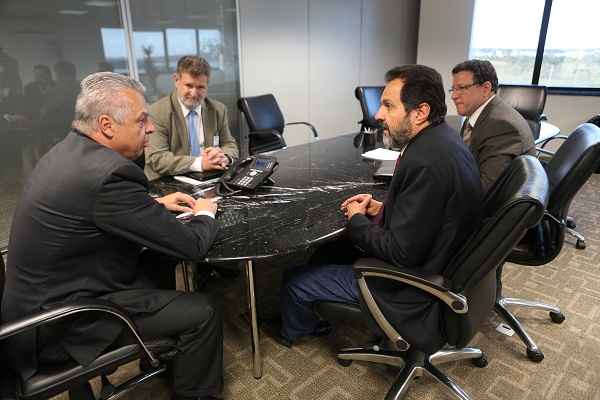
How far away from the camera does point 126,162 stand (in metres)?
1.14

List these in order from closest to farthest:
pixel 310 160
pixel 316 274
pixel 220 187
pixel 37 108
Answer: pixel 316 274
pixel 220 187
pixel 310 160
pixel 37 108

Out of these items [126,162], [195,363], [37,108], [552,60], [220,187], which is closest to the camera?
[126,162]

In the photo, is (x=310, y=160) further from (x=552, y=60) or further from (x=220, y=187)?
(x=552, y=60)

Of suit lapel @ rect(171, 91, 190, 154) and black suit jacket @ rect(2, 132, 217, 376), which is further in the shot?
suit lapel @ rect(171, 91, 190, 154)

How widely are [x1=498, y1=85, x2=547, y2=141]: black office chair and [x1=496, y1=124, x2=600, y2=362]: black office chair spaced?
1860 millimetres

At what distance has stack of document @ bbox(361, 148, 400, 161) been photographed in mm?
2401

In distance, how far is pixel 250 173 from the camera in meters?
1.88

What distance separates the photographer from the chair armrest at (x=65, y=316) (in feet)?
3.17

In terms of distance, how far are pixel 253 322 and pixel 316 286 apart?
0.32 metres

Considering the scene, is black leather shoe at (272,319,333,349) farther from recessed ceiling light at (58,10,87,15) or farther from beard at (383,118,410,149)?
recessed ceiling light at (58,10,87,15)

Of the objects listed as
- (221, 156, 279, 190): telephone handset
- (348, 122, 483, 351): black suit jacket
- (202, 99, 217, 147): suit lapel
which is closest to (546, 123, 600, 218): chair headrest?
(348, 122, 483, 351): black suit jacket

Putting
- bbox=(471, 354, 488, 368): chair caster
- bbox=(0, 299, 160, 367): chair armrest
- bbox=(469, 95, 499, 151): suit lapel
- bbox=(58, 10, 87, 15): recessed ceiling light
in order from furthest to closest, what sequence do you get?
bbox=(58, 10, 87, 15): recessed ceiling light < bbox=(469, 95, 499, 151): suit lapel < bbox=(471, 354, 488, 368): chair caster < bbox=(0, 299, 160, 367): chair armrest

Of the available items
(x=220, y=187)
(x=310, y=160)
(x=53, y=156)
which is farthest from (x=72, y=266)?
(x=310, y=160)

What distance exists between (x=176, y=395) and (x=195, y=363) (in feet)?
0.61
